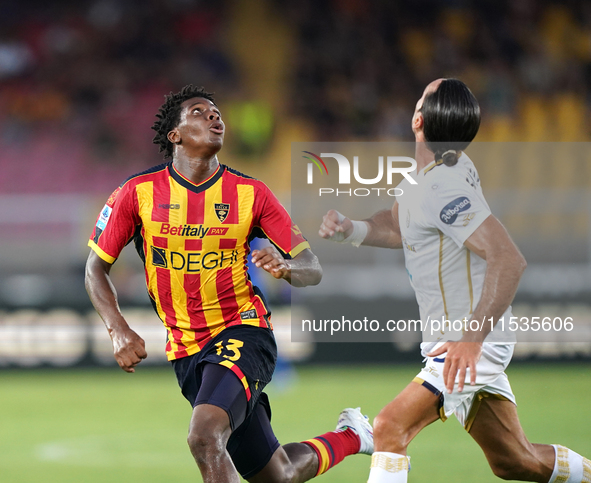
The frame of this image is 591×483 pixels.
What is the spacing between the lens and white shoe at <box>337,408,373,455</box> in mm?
5562

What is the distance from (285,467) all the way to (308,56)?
1360cm

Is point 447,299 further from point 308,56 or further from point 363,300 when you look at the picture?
point 308,56

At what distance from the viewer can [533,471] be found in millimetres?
4270

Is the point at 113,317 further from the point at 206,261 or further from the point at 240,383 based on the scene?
the point at 240,383

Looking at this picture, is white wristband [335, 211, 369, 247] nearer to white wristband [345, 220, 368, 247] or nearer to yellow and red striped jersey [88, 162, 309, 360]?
white wristband [345, 220, 368, 247]

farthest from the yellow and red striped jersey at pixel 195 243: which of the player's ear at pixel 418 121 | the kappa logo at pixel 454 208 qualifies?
the kappa logo at pixel 454 208

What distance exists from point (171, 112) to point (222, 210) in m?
0.75

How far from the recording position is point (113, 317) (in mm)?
4492

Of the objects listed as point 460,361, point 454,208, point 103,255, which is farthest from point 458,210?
point 103,255

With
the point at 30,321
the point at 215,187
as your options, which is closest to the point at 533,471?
the point at 215,187

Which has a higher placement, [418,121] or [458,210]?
[418,121]

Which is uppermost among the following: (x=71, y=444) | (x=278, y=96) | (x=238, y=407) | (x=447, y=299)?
(x=278, y=96)

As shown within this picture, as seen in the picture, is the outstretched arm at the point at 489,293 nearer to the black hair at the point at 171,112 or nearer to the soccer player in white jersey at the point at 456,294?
the soccer player in white jersey at the point at 456,294

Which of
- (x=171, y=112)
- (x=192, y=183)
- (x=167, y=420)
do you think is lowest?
(x=167, y=420)
